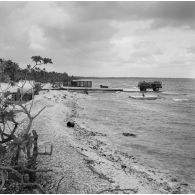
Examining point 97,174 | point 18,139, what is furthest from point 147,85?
point 18,139

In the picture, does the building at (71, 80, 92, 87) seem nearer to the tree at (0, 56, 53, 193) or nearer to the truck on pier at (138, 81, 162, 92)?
the truck on pier at (138, 81, 162, 92)

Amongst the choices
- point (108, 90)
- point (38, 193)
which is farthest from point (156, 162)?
point (108, 90)

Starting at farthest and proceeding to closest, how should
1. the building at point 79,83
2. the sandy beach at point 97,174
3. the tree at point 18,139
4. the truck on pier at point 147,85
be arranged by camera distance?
the building at point 79,83 < the truck on pier at point 147,85 < the sandy beach at point 97,174 < the tree at point 18,139

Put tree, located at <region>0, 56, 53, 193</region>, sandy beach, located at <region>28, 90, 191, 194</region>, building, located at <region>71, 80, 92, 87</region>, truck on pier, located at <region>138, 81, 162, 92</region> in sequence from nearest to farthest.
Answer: tree, located at <region>0, 56, 53, 193</region>
sandy beach, located at <region>28, 90, 191, 194</region>
truck on pier, located at <region>138, 81, 162, 92</region>
building, located at <region>71, 80, 92, 87</region>

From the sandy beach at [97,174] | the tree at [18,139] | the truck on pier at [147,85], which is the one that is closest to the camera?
the tree at [18,139]

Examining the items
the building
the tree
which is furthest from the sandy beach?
the building

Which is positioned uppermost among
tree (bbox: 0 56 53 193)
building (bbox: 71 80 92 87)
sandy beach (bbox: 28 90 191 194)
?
building (bbox: 71 80 92 87)

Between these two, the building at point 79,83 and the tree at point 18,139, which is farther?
the building at point 79,83

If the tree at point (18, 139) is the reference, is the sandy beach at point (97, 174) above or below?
below

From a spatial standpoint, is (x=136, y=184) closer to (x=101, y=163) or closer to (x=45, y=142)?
(x=101, y=163)

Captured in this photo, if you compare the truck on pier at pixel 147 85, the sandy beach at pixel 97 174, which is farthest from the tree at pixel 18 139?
the truck on pier at pixel 147 85

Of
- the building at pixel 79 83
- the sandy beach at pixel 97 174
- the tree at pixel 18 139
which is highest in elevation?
the building at pixel 79 83

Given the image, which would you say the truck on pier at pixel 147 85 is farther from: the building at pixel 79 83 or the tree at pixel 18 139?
the tree at pixel 18 139

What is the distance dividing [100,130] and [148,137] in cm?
413
